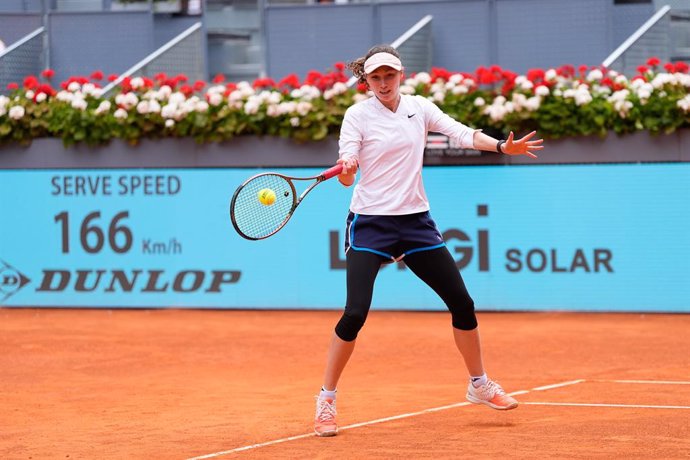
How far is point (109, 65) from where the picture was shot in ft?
54.4

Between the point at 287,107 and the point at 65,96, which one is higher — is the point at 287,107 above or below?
below

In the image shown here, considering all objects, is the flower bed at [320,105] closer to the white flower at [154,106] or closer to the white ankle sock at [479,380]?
the white flower at [154,106]

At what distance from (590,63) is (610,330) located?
15.6 feet

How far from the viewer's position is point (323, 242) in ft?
44.0

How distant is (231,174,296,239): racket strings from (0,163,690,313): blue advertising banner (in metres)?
6.64

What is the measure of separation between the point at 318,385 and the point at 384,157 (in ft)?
8.35

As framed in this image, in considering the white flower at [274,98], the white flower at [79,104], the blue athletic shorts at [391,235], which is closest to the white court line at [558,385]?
the blue athletic shorts at [391,235]

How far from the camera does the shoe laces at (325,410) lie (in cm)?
630

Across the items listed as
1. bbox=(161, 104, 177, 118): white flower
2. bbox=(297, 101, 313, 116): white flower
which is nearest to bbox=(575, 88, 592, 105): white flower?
bbox=(297, 101, 313, 116): white flower

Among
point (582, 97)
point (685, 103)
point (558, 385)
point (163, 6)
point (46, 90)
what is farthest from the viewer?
point (163, 6)

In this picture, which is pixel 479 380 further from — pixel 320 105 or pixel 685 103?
pixel 320 105

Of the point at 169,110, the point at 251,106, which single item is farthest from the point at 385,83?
the point at 169,110

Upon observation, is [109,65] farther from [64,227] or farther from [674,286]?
[674,286]

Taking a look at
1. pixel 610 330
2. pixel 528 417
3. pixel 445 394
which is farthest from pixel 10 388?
pixel 610 330
